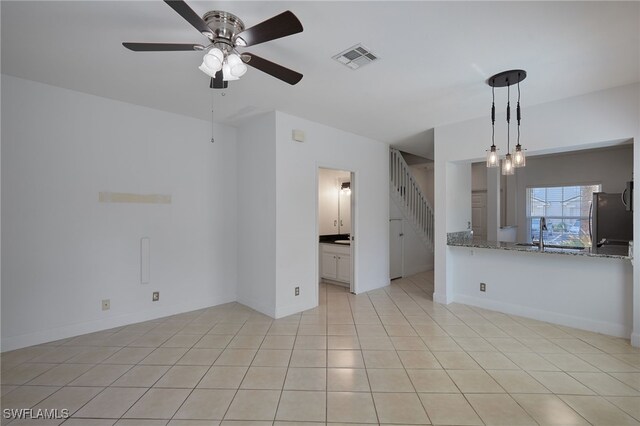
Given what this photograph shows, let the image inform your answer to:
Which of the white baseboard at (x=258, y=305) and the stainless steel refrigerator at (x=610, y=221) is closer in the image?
the white baseboard at (x=258, y=305)

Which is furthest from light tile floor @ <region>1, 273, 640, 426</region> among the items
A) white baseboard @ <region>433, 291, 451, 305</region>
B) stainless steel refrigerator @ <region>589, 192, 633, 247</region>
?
stainless steel refrigerator @ <region>589, 192, 633, 247</region>

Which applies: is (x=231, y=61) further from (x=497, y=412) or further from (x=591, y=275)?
(x=591, y=275)

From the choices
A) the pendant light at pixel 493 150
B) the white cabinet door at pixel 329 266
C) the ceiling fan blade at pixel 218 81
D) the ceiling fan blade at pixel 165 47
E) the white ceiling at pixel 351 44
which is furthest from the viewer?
the white cabinet door at pixel 329 266

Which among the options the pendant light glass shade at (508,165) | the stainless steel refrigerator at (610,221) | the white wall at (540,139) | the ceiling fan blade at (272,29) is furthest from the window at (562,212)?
the ceiling fan blade at (272,29)

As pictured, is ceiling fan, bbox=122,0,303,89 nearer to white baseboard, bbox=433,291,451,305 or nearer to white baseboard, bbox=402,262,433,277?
white baseboard, bbox=433,291,451,305

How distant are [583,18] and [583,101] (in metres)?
1.67

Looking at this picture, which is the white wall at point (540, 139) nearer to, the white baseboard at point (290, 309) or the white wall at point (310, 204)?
the white wall at point (310, 204)

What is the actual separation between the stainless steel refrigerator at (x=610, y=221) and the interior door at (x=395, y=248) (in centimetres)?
302

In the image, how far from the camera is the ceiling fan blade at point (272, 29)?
5.13 feet

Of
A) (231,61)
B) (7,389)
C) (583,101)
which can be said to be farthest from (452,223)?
(7,389)

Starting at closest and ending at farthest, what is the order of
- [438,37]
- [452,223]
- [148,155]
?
[438,37] < [148,155] < [452,223]

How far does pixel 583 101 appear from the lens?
3260 millimetres

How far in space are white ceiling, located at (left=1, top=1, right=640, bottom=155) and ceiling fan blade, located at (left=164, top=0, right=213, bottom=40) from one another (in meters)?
0.31

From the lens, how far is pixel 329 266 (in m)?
5.74
